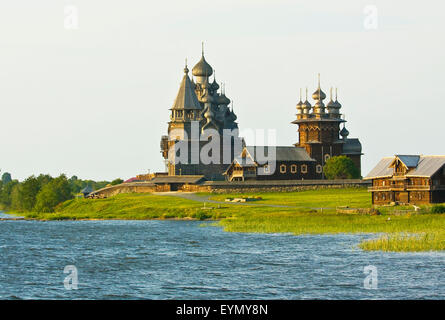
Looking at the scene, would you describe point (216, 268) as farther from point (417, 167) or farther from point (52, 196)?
point (52, 196)

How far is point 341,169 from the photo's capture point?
119625 millimetres

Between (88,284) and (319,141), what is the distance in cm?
9105

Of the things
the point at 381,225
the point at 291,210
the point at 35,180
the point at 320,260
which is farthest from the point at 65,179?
the point at 320,260

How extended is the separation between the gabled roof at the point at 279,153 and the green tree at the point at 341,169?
14.6 ft

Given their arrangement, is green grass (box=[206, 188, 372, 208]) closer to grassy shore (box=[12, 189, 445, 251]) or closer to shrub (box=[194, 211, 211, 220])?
grassy shore (box=[12, 189, 445, 251])

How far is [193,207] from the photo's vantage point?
9425 cm

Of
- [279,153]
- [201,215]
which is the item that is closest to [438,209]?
[201,215]

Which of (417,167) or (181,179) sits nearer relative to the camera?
(417,167)

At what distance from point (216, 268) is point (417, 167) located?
146ft

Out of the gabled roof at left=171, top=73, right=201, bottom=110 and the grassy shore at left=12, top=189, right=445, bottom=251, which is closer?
the grassy shore at left=12, top=189, right=445, bottom=251

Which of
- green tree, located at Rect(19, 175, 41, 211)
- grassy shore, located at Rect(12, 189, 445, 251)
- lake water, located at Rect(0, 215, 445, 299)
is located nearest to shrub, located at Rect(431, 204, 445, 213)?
grassy shore, located at Rect(12, 189, 445, 251)

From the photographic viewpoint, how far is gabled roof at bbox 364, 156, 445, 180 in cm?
8012

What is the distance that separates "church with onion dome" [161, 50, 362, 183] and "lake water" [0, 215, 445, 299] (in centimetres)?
6029
